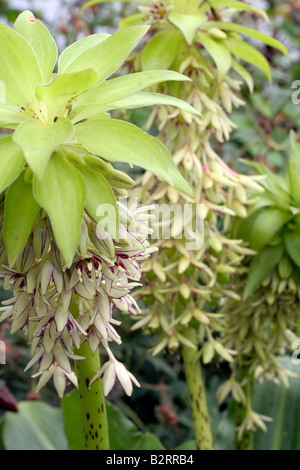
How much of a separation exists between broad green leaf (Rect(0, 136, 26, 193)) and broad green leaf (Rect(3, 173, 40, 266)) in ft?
0.08

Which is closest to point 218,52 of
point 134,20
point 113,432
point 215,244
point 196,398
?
point 134,20

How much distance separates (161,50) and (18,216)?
38cm

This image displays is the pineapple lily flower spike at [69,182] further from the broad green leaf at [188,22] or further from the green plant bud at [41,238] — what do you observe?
the broad green leaf at [188,22]

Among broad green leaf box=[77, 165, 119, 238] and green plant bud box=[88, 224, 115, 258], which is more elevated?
broad green leaf box=[77, 165, 119, 238]

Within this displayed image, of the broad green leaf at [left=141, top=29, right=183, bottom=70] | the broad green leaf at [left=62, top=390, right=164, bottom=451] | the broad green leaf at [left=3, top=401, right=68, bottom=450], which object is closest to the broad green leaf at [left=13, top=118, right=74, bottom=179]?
the broad green leaf at [left=141, top=29, right=183, bottom=70]

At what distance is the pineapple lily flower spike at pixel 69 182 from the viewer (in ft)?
1.27

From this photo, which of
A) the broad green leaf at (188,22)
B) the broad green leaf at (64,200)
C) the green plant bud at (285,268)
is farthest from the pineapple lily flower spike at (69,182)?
the green plant bud at (285,268)

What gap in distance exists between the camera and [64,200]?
1.25 ft

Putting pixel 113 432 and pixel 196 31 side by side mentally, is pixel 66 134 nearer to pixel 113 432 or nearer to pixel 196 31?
pixel 196 31

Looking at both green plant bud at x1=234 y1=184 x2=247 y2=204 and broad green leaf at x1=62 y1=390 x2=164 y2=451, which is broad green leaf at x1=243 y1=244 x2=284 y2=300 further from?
broad green leaf at x1=62 y1=390 x2=164 y2=451

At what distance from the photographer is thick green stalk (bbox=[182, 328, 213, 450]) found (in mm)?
748

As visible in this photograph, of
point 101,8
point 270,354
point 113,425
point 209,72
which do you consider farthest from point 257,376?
point 101,8

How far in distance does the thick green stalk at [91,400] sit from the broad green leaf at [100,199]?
0.15m

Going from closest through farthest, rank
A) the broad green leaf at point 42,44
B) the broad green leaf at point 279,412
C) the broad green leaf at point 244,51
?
the broad green leaf at point 42,44, the broad green leaf at point 244,51, the broad green leaf at point 279,412
